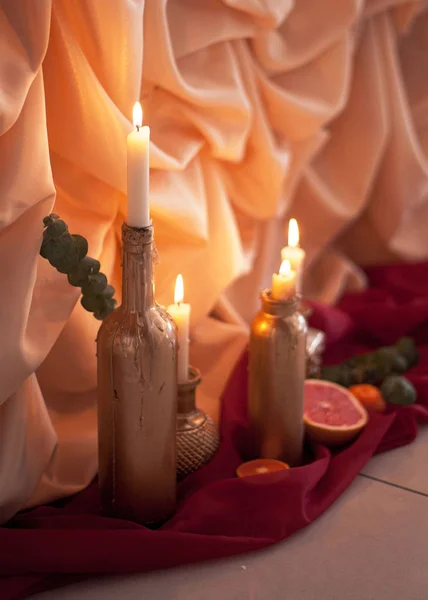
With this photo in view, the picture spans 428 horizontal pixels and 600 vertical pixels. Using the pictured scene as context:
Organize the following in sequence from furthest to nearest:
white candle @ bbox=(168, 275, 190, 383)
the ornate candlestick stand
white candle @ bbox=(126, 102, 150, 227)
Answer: the ornate candlestick stand, white candle @ bbox=(168, 275, 190, 383), white candle @ bbox=(126, 102, 150, 227)

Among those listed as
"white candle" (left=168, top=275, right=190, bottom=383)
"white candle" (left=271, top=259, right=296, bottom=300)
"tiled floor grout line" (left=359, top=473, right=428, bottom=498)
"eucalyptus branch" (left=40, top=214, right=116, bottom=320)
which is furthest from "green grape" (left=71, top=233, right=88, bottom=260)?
"tiled floor grout line" (left=359, top=473, right=428, bottom=498)

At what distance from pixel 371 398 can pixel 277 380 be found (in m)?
0.24

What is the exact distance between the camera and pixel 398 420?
1.34 meters

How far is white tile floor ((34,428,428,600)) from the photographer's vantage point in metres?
1.01

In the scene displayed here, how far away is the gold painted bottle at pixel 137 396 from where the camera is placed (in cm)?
103

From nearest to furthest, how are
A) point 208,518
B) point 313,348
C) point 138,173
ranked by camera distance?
point 138,173 < point 208,518 < point 313,348

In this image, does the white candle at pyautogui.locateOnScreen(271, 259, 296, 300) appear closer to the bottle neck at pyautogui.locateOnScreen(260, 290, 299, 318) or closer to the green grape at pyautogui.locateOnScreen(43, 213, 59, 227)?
the bottle neck at pyautogui.locateOnScreen(260, 290, 299, 318)

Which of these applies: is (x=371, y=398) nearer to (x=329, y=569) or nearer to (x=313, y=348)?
(x=313, y=348)

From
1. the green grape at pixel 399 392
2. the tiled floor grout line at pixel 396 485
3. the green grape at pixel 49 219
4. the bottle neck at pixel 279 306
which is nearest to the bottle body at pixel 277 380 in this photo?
the bottle neck at pixel 279 306

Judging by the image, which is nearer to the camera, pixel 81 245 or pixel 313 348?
pixel 81 245

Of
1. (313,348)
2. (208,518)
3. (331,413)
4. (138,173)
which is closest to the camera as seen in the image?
(138,173)

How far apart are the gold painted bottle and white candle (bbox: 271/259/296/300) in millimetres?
188

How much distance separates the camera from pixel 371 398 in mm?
1369

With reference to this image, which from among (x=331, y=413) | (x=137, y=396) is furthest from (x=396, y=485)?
(x=137, y=396)
